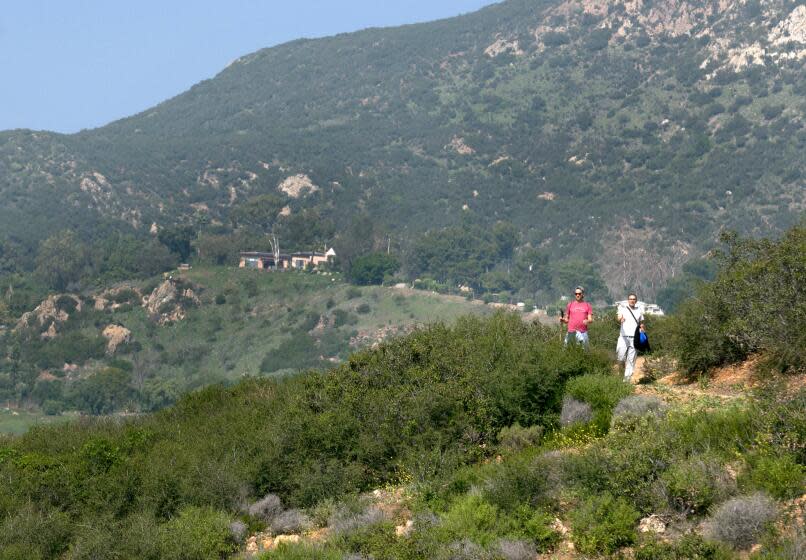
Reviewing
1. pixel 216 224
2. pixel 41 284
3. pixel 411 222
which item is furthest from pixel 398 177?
pixel 41 284

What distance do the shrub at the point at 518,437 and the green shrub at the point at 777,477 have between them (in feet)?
14.0

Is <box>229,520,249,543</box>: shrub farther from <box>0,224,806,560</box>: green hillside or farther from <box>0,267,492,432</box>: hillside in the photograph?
<box>0,267,492,432</box>: hillside

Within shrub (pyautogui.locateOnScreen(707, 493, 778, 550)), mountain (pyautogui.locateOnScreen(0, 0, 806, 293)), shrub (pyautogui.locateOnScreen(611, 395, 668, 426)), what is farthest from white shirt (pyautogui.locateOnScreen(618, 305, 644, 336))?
mountain (pyautogui.locateOnScreen(0, 0, 806, 293))

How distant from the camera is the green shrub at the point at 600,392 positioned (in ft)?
52.6

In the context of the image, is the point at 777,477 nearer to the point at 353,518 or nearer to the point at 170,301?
the point at 353,518

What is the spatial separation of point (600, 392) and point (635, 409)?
4.67 feet

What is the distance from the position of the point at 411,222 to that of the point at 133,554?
13788cm

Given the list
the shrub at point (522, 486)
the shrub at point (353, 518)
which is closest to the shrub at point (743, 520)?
the shrub at point (522, 486)

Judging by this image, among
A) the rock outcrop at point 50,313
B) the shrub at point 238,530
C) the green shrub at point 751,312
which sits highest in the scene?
the green shrub at point 751,312

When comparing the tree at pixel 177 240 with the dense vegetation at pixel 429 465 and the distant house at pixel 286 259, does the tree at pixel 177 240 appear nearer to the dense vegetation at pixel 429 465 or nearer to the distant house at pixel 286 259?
the distant house at pixel 286 259

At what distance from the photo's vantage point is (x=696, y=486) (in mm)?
12477

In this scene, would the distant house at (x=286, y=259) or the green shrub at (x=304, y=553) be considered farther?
the distant house at (x=286, y=259)

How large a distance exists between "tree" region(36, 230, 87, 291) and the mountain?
15.9 meters

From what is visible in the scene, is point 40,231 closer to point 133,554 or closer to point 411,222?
point 411,222
